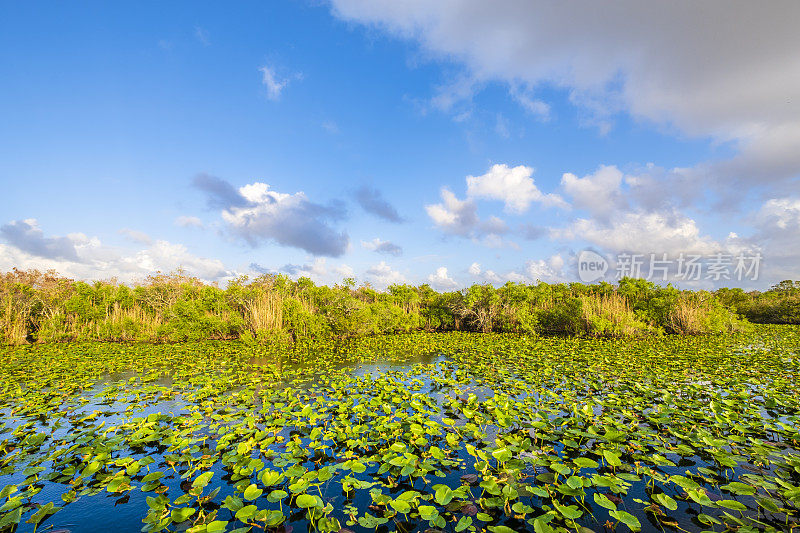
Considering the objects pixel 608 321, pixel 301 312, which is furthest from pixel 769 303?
pixel 301 312

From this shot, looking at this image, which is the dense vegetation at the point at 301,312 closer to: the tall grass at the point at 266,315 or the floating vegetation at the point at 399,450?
the tall grass at the point at 266,315

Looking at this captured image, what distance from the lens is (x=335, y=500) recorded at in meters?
3.04

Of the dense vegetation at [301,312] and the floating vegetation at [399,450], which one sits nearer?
the floating vegetation at [399,450]

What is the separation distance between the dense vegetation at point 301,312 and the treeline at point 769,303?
10187mm

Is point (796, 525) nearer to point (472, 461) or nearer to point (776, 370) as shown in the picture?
point (472, 461)

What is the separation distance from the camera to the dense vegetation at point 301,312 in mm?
13484

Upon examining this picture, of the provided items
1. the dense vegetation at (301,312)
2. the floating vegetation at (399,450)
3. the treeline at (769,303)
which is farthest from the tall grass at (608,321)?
the treeline at (769,303)

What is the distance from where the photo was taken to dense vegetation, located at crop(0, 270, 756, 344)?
13484mm

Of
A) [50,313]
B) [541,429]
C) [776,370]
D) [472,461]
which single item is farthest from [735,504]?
[50,313]

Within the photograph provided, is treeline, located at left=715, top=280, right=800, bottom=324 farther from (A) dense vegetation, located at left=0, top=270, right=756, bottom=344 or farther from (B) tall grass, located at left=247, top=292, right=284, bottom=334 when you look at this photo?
(B) tall grass, located at left=247, top=292, right=284, bottom=334

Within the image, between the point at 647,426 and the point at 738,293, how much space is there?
33482 mm

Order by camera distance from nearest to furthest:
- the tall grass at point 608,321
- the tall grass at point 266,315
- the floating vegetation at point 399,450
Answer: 1. the floating vegetation at point 399,450
2. the tall grass at point 266,315
3. the tall grass at point 608,321

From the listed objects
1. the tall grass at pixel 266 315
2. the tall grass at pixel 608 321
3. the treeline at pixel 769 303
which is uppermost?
the treeline at pixel 769 303

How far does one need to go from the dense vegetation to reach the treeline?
1019cm
